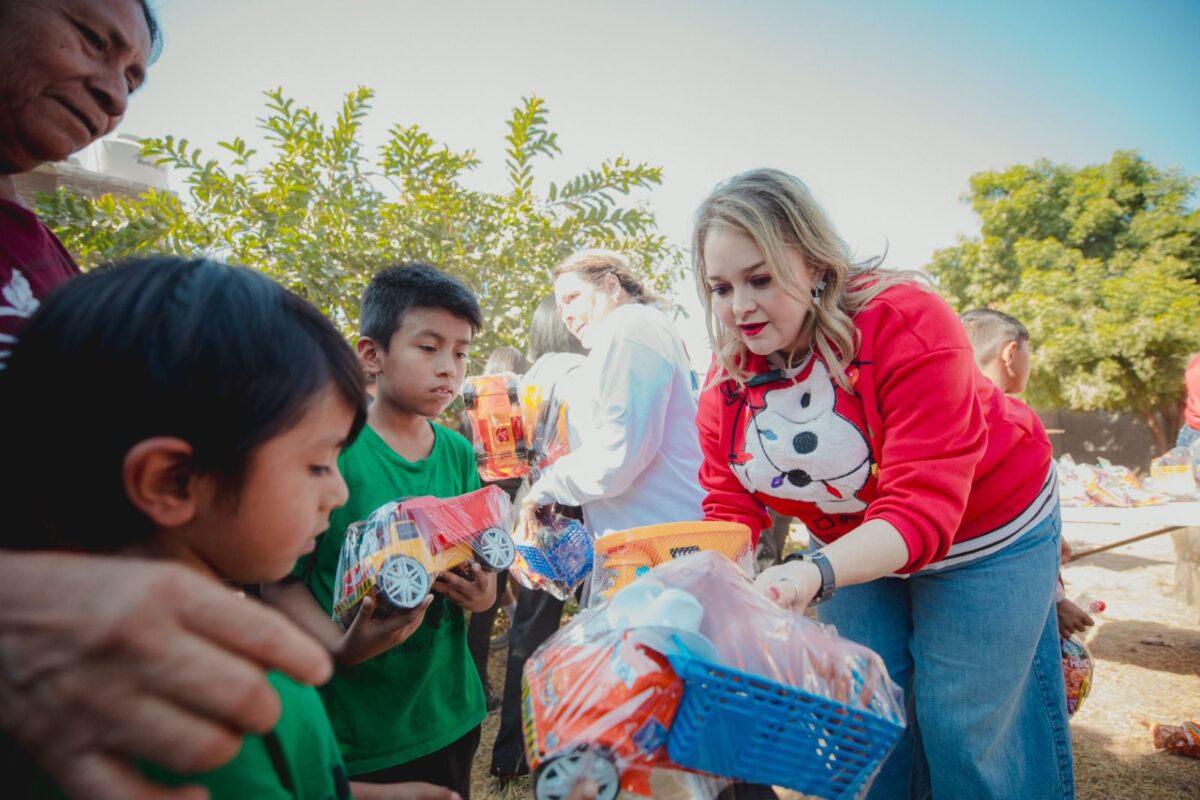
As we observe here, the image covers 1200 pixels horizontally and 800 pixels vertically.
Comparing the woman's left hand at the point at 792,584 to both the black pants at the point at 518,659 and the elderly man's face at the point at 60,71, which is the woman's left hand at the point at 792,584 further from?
the black pants at the point at 518,659

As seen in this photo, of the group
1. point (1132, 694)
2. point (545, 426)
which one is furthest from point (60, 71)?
point (1132, 694)

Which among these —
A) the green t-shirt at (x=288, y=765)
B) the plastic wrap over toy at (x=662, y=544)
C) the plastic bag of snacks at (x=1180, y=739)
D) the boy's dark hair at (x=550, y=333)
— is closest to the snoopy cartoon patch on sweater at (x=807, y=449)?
the plastic wrap over toy at (x=662, y=544)

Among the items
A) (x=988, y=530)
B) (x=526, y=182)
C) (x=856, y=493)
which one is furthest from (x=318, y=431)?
(x=526, y=182)

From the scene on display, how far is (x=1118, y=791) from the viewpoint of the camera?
2.99 meters

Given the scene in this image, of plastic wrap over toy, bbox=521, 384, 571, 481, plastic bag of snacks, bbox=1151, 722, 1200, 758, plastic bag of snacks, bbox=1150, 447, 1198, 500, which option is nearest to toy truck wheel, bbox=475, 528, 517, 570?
A: plastic wrap over toy, bbox=521, 384, 571, 481

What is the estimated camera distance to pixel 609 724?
0.91m

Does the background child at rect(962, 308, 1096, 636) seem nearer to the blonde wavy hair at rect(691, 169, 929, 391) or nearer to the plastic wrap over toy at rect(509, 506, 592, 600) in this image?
the blonde wavy hair at rect(691, 169, 929, 391)

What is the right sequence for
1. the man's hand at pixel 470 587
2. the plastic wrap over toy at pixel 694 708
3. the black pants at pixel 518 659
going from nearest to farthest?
the plastic wrap over toy at pixel 694 708, the man's hand at pixel 470 587, the black pants at pixel 518 659

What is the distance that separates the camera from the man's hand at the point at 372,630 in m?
1.44

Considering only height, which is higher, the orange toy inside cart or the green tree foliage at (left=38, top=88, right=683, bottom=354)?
the green tree foliage at (left=38, top=88, right=683, bottom=354)

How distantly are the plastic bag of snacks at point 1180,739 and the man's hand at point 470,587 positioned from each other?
155 inches

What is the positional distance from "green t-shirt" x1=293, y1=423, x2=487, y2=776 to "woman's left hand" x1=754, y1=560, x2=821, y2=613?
0.98m

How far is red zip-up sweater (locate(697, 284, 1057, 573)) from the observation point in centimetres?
152

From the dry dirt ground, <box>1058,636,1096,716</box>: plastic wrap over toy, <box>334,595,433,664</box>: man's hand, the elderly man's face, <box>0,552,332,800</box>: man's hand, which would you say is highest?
the elderly man's face
